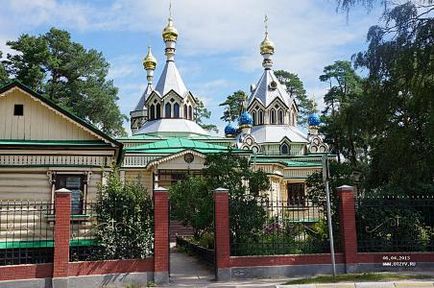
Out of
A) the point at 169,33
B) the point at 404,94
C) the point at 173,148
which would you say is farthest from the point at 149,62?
the point at 404,94

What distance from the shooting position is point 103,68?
52.1 m

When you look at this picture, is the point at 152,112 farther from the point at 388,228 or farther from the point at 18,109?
the point at 388,228

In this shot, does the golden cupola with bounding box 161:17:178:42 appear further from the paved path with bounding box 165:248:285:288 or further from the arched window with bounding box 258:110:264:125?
the paved path with bounding box 165:248:285:288

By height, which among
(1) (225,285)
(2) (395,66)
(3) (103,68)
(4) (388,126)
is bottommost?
(1) (225,285)

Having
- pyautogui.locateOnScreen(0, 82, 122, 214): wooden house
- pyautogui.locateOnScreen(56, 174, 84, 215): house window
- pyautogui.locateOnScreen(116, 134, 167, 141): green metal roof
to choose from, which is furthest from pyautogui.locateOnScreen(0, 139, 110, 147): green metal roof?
pyautogui.locateOnScreen(116, 134, 167, 141): green metal roof

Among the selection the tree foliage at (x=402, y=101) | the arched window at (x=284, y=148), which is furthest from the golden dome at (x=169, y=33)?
A: the tree foliage at (x=402, y=101)

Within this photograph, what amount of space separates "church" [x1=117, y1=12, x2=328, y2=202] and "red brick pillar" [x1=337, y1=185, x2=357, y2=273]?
13902 millimetres

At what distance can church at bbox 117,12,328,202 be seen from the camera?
98.7 ft

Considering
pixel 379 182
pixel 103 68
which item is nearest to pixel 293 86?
pixel 103 68

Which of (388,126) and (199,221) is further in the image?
(388,126)

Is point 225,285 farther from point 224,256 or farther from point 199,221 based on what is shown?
point 199,221

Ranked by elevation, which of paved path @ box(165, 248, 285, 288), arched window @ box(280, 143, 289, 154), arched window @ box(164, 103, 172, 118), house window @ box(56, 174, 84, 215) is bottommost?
paved path @ box(165, 248, 285, 288)

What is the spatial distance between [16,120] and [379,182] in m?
17.1

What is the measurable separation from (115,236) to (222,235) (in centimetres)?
294
